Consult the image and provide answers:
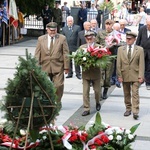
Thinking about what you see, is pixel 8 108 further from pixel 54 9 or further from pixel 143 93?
pixel 54 9

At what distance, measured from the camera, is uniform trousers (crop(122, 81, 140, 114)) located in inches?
392

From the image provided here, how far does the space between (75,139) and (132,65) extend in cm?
437

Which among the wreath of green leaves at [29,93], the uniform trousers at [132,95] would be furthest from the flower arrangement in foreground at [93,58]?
the wreath of green leaves at [29,93]

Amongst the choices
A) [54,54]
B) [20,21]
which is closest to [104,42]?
[54,54]

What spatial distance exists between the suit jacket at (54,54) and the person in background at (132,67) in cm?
111

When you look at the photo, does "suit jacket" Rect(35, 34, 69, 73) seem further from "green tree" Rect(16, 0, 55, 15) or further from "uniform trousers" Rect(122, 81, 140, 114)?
"green tree" Rect(16, 0, 55, 15)

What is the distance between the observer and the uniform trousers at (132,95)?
9.96 m

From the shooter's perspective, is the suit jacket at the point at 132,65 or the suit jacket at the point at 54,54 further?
the suit jacket at the point at 54,54

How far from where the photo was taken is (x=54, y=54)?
33.0 ft

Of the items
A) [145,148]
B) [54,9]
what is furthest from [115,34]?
[54,9]

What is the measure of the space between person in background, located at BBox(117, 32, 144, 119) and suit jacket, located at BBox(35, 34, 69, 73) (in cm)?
111

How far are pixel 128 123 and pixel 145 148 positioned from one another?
184 cm

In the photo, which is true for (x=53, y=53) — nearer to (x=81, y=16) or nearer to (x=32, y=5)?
(x=81, y=16)

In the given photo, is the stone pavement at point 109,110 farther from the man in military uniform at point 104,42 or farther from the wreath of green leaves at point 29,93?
the wreath of green leaves at point 29,93
